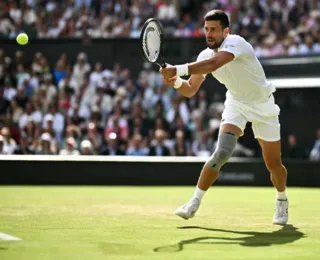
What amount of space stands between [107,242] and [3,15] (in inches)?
645

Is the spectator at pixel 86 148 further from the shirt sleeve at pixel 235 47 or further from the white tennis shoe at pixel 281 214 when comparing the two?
the shirt sleeve at pixel 235 47

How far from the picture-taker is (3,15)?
22.2m

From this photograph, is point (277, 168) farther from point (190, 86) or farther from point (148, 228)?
point (148, 228)

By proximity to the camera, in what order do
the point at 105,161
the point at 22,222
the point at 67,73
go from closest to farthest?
the point at 22,222 → the point at 105,161 → the point at 67,73

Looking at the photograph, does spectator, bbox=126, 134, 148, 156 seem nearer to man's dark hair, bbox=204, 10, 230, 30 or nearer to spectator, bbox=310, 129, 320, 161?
spectator, bbox=310, 129, 320, 161

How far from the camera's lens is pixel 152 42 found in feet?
27.8

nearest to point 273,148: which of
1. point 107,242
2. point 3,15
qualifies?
point 107,242

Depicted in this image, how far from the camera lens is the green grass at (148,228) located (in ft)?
20.6

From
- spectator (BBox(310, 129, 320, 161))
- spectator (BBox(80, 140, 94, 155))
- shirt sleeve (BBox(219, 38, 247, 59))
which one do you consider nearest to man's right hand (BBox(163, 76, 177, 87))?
shirt sleeve (BBox(219, 38, 247, 59))

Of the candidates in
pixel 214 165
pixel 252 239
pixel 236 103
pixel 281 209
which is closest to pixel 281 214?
pixel 281 209

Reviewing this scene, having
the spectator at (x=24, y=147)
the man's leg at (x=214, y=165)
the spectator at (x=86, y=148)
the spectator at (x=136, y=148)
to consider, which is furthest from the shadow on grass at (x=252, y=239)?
the spectator at (x=24, y=147)

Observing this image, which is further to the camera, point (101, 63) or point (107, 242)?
point (101, 63)

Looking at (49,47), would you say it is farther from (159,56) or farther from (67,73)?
(159,56)

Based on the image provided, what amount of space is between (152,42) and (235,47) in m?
0.92
